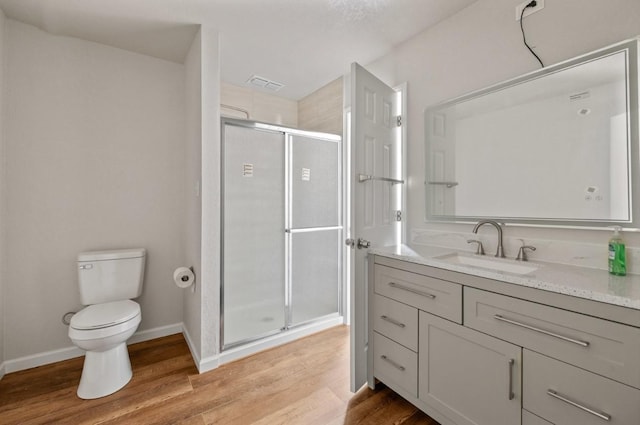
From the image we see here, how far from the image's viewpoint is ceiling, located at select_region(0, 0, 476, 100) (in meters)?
1.76

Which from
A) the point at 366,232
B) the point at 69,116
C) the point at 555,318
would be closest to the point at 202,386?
the point at 366,232

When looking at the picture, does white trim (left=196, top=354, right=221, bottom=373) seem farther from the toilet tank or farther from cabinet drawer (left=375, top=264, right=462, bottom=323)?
cabinet drawer (left=375, top=264, right=462, bottom=323)

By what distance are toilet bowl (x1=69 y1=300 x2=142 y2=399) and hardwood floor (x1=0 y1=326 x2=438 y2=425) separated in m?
0.07

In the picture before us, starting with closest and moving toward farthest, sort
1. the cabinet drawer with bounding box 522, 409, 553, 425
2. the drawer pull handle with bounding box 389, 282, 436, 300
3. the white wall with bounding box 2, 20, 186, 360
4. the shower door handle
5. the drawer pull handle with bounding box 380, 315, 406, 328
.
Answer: the cabinet drawer with bounding box 522, 409, 553, 425 → the drawer pull handle with bounding box 389, 282, 436, 300 → the drawer pull handle with bounding box 380, 315, 406, 328 → the shower door handle → the white wall with bounding box 2, 20, 186, 360

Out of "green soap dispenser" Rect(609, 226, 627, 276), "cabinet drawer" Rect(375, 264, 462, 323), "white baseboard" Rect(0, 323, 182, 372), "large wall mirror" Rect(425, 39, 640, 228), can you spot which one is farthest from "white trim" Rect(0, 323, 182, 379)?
"green soap dispenser" Rect(609, 226, 627, 276)

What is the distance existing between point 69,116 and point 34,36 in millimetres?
559

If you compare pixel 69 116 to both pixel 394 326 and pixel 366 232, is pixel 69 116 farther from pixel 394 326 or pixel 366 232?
pixel 394 326

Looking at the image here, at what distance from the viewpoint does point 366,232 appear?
177 centimetres

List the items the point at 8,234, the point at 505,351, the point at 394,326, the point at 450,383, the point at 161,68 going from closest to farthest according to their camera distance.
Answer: the point at 505,351, the point at 450,383, the point at 394,326, the point at 8,234, the point at 161,68

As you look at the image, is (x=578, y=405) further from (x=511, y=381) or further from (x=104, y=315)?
(x=104, y=315)

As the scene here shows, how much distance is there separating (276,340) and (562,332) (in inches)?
75.5

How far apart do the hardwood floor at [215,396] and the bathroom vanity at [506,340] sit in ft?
0.81

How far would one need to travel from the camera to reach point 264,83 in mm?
2854

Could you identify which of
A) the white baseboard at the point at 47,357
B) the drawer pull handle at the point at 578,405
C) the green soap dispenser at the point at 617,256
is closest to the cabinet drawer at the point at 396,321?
the drawer pull handle at the point at 578,405
